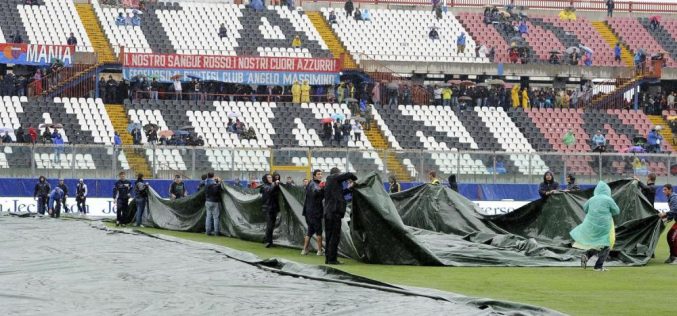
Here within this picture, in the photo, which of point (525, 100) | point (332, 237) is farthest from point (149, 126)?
point (332, 237)

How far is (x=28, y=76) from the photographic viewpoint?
53.0 m

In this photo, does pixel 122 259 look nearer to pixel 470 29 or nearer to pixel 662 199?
pixel 662 199

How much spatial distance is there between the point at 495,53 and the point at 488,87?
11.2 ft

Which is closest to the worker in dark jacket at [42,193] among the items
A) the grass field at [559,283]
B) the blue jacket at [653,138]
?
the grass field at [559,283]

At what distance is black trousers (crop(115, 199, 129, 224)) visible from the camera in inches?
1280

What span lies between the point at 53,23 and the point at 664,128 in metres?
26.7

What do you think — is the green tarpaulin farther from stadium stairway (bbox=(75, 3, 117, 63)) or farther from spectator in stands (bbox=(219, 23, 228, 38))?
spectator in stands (bbox=(219, 23, 228, 38))

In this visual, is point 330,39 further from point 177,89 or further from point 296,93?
point 177,89

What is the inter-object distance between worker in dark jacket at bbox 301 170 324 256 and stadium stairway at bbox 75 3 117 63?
32.7 metres

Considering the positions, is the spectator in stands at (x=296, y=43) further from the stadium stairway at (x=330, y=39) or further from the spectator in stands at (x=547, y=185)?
the spectator in stands at (x=547, y=185)

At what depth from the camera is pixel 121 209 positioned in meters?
32.5

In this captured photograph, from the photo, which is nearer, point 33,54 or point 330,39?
point 33,54

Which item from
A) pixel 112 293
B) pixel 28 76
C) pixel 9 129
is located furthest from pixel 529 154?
pixel 112 293

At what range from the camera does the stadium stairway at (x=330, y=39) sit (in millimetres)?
59131
